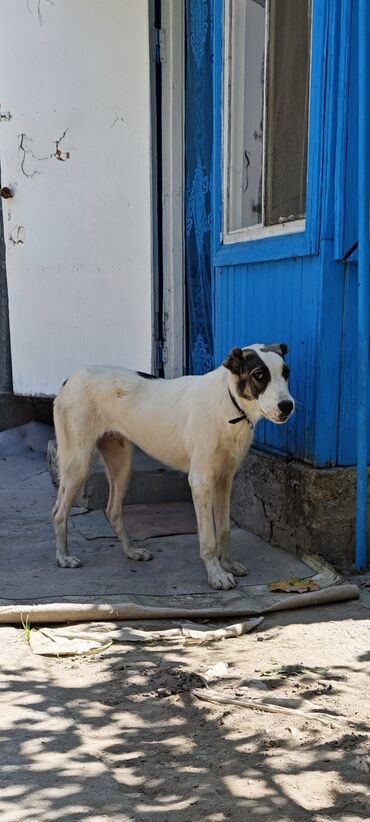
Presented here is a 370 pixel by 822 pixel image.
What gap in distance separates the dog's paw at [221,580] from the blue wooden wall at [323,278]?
787 mm

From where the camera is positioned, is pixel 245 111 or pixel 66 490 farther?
pixel 245 111

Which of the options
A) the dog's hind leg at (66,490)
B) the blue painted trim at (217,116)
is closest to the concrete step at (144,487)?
the dog's hind leg at (66,490)

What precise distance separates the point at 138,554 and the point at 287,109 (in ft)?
9.13

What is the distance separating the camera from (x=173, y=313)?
21.1 ft

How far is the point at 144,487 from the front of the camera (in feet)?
19.0

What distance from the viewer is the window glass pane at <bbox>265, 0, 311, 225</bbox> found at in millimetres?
4324

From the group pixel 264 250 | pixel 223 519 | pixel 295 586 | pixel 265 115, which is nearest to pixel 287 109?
pixel 265 115

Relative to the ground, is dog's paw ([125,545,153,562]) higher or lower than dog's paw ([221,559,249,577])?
lower

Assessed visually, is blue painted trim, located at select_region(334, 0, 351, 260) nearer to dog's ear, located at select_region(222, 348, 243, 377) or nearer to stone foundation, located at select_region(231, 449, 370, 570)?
dog's ear, located at select_region(222, 348, 243, 377)

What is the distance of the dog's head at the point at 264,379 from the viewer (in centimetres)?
370

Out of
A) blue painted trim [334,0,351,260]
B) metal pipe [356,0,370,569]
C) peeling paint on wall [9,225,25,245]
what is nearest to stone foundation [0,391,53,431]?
peeling paint on wall [9,225,25,245]

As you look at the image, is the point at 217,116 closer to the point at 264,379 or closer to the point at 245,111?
the point at 245,111

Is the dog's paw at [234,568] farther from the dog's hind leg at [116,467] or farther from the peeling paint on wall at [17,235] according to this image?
the peeling paint on wall at [17,235]

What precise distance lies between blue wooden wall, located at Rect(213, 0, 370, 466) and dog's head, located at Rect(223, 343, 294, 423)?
0.43 m
